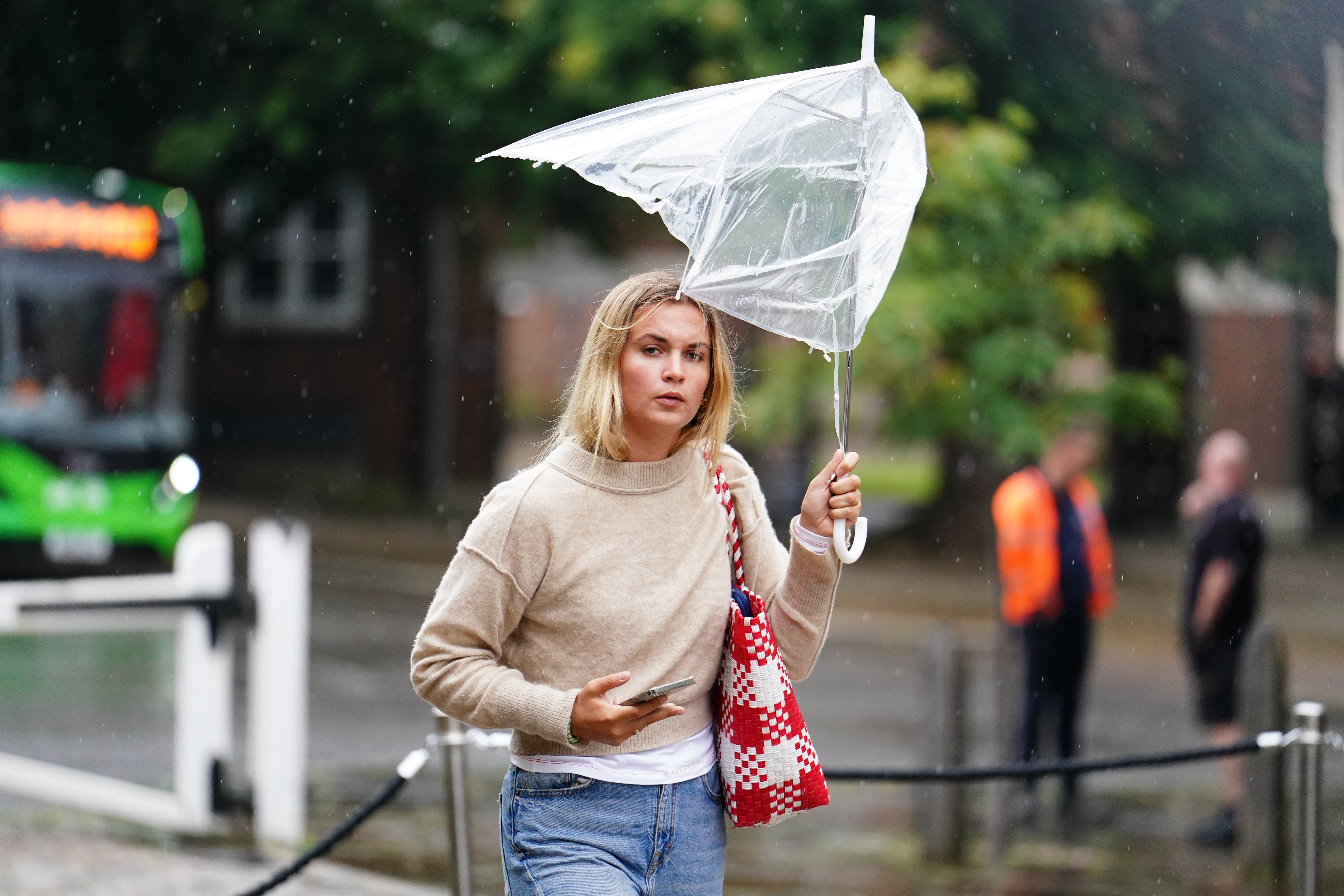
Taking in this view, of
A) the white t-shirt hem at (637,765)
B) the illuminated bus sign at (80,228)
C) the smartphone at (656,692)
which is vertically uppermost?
the illuminated bus sign at (80,228)

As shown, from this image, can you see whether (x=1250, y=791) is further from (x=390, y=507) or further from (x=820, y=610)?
(x=390, y=507)

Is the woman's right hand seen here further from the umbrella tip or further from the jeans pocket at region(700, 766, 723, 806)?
the umbrella tip

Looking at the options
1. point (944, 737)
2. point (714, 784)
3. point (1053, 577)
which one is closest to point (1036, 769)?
point (944, 737)

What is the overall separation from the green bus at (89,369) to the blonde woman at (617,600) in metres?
14.3

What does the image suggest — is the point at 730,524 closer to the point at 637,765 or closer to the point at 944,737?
the point at 637,765

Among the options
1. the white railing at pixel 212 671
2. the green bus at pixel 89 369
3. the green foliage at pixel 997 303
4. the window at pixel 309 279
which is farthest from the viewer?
the window at pixel 309 279

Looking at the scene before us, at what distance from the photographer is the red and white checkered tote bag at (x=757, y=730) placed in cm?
298

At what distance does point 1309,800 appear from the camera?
16.6 feet

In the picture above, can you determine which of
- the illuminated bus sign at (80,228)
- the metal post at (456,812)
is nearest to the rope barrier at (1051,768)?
the metal post at (456,812)

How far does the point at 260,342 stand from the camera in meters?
28.0

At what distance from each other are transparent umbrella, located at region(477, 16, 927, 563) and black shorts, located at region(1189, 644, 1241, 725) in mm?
5339

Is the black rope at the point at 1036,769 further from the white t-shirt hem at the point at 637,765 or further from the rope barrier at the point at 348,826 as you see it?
the white t-shirt hem at the point at 637,765

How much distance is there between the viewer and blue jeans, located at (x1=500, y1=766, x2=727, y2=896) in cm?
293

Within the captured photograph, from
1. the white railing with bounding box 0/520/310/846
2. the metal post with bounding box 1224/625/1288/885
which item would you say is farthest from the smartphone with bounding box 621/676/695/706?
the white railing with bounding box 0/520/310/846
